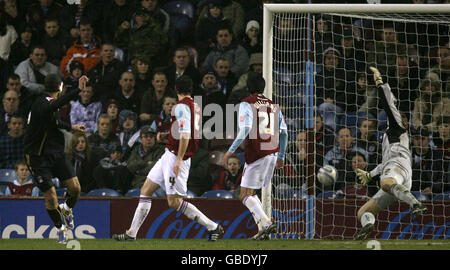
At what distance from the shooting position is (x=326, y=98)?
43.8 feet

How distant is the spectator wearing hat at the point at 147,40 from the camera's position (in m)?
14.2

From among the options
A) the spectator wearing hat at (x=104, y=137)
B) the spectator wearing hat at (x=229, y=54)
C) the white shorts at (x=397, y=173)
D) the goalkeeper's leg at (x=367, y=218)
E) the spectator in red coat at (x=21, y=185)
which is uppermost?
the spectator wearing hat at (x=229, y=54)

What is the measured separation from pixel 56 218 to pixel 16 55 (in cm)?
513

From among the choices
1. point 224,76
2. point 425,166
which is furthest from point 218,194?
point 425,166

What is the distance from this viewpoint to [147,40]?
14.2 m

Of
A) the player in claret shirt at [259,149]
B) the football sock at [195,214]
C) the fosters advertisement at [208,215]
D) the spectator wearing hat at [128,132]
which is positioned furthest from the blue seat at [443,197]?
the spectator wearing hat at [128,132]

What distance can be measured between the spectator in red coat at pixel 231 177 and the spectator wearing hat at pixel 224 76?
1620 millimetres

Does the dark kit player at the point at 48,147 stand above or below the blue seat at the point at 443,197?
above

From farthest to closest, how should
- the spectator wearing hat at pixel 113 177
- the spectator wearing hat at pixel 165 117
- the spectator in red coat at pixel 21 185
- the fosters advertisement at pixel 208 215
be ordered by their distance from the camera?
the spectator wearing hat at pixel 165 117 < the spectator wearing hat at pixel 113 177 < the spectator in red coat at pixel 21 185 < the fosters advertisement at pixel 208 215

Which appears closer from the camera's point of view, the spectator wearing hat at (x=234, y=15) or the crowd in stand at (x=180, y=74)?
the crowd in stand at (x=180, y=74)

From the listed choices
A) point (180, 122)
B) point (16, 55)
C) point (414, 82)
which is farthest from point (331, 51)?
point (16, 55)

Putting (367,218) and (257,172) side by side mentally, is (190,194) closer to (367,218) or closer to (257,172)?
(257,172)

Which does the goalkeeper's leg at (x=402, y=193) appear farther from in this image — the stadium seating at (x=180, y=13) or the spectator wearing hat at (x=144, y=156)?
the stadium seating at (x=180, y=13)

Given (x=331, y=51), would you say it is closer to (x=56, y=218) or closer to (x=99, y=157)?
(x=99, y=157)
